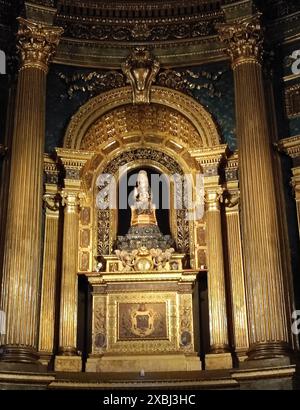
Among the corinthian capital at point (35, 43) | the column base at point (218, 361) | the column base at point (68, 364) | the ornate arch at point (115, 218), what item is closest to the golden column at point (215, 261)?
the column base at point (218, 361)

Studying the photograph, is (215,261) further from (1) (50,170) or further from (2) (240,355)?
(1) (50,170)

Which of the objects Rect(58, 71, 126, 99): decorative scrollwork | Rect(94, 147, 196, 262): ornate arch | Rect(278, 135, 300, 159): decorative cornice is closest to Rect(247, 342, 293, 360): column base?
Rect(94, 147, 196, 262): ornate arch

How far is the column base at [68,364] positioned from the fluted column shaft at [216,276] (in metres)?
2.58

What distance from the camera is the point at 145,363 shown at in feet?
43.9

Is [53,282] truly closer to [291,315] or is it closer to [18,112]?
[18,112]

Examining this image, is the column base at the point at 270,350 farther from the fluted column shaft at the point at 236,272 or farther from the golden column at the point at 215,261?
the golden column at the point at 215,261

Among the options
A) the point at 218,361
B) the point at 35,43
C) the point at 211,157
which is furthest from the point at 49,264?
the point at 35,43

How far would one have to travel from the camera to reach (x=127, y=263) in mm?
14289

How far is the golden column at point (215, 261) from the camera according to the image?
13.3 meters

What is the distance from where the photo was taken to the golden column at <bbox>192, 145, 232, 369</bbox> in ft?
43.7

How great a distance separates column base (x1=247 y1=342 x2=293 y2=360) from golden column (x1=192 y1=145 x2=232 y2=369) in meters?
1.57

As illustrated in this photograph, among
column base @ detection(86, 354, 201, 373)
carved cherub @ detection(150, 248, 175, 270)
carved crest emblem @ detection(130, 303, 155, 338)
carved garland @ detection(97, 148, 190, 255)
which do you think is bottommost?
column base @ detection(86, 354, 201, 373)

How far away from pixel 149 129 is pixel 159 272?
3550 millimetres

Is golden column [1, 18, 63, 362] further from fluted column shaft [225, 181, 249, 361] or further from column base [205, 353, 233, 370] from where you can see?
fluted column shaft [225, 181, 249, 361]
